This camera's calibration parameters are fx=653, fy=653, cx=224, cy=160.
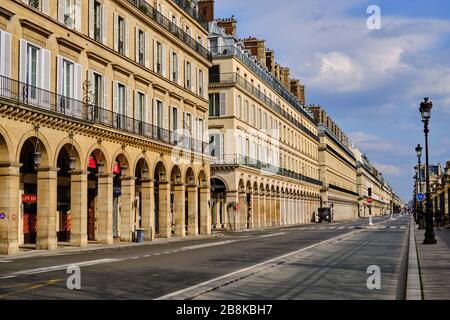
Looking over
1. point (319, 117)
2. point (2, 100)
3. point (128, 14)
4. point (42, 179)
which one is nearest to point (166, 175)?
point (128, 14)

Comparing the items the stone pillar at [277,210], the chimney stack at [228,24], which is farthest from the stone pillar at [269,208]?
the chimney stack at [228,24]

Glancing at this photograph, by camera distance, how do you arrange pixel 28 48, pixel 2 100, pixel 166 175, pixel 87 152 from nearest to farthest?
pixel 2 100 → pixel 28 48 → pixel 87 152 → pixel 166 175

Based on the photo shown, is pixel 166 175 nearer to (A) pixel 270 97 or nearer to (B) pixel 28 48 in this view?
(B) pixel 28 48

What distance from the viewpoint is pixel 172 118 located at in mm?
45156

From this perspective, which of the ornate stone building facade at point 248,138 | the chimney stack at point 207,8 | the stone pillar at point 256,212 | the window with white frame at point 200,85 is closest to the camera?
the window with white frame at point 200,85

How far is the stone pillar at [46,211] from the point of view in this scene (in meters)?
28.7

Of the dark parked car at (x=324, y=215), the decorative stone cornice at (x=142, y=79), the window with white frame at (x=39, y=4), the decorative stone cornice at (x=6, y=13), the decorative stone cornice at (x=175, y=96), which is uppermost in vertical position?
the window with white frame at (x=39, y=4)

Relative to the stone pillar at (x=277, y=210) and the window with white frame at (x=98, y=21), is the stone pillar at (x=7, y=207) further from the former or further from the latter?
the stone pillar at (x=277, y=210)

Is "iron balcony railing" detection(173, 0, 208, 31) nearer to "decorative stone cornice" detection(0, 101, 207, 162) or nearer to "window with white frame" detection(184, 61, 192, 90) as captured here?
"window with white frame" detection(184, 61, 192, 90)

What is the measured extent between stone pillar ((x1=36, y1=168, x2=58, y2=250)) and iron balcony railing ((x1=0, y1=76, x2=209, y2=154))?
292cm

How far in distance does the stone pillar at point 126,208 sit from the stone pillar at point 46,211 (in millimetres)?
8192

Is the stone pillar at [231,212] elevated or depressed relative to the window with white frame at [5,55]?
depressed
